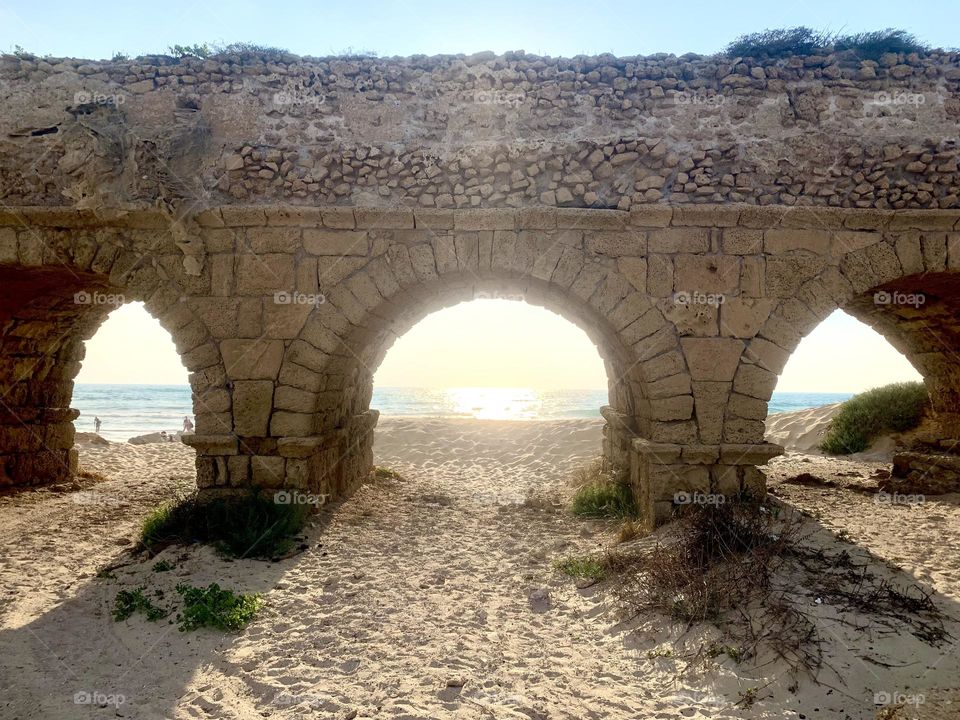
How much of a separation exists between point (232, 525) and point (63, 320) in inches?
187

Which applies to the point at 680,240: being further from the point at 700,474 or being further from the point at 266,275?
the point at 266,275

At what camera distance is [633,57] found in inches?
258

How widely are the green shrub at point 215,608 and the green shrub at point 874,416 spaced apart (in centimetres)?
1123

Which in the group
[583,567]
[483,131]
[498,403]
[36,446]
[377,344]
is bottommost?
[498,403]

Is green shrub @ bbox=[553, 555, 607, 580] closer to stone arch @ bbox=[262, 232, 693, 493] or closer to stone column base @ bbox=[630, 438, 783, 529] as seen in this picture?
stone column base @ bbox=[630, 438, 783, 529]

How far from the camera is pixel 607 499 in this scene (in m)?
7.18

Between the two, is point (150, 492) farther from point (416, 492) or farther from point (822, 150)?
point (822, 150)

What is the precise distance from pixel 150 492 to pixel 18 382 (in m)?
2.24

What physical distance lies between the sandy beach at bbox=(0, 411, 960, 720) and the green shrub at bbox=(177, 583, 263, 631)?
98mm

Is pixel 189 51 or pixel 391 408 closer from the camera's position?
pixel 189 51

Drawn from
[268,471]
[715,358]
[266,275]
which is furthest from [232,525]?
[715,358]

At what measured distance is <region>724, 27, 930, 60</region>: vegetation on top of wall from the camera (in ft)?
21.1

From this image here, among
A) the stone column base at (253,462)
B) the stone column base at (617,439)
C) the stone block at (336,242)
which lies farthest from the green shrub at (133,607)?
the stone column base at (617,439)

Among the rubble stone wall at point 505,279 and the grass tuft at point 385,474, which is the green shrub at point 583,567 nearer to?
the rubble stone wall at point 505,279
